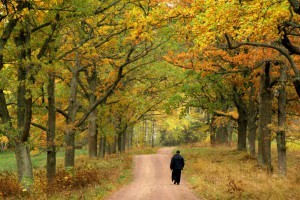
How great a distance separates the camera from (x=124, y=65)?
17.5 meters

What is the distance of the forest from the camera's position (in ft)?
36.7

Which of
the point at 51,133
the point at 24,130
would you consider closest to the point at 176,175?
the point at 51,133

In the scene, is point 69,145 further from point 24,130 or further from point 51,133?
point 24,130

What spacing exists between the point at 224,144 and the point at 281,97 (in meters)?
19.1

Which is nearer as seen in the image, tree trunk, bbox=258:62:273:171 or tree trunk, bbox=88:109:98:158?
tree trunk, bbox=258:62:273:171

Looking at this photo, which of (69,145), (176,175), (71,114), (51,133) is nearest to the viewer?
(51,133)

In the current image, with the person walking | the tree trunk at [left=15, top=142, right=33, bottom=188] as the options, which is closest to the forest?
the tree trunk at [left=15, top=142, right=33, bottom=188]

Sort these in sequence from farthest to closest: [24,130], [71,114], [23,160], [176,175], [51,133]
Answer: [71,114] → [176,175] → [51,133] → [23,160] → [24,130]

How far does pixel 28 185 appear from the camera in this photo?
38.9 ft

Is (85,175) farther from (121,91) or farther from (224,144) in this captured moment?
(224,144)

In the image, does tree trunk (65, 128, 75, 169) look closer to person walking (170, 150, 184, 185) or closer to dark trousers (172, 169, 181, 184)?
person walking (170, 150, 184, 185)

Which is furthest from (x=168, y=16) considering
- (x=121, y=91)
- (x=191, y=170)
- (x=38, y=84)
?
(x=121, y=91)

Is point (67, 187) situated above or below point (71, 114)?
below

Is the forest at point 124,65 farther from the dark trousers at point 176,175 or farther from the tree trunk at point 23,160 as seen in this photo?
the dark trousers at point 176,175
